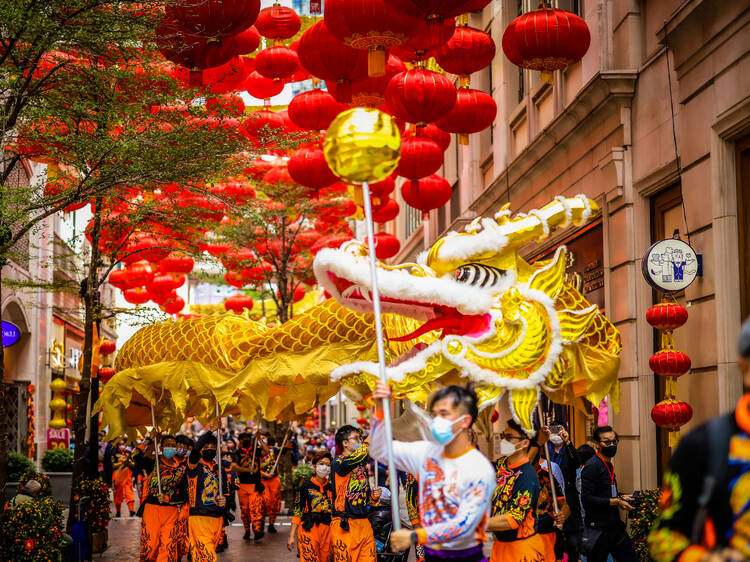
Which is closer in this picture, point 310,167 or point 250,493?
point 310,167

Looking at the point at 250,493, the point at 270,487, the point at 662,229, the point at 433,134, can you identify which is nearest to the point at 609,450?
the point at 662,229

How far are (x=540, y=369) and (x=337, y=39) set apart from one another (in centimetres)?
502

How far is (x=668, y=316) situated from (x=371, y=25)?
13.6 ft

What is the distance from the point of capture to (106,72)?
10.7m

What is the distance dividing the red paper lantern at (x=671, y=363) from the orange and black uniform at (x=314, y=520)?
4.12 m

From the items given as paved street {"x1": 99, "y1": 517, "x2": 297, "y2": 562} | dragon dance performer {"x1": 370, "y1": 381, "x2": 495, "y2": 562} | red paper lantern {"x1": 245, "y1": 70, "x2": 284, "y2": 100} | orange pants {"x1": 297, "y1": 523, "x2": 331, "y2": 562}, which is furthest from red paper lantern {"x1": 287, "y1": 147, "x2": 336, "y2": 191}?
dragon dance performer {"x1": 370, "y1": 381, "x2": 495, "y2": 562}

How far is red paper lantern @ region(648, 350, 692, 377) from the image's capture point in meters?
10.0

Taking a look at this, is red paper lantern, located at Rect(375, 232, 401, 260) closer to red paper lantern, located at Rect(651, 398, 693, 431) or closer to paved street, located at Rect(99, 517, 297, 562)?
paved street, located at Rect(99, 517, 297, 562)

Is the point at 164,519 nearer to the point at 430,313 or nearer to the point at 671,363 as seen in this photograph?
the point at 671,363

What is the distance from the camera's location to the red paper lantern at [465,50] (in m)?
11.6

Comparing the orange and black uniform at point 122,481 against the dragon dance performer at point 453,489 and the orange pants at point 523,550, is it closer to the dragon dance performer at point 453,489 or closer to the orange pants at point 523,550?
the orange pants at point 523,550

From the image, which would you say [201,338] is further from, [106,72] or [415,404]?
[415,404]

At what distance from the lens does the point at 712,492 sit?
3762 mm

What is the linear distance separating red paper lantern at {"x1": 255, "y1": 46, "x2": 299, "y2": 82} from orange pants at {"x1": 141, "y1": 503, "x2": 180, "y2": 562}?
6.09 meters
